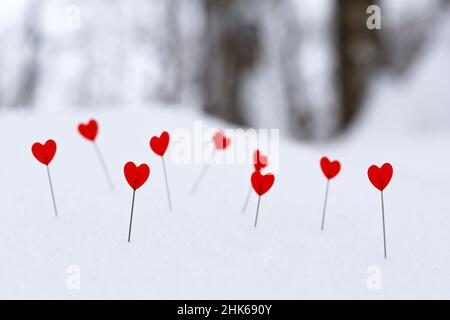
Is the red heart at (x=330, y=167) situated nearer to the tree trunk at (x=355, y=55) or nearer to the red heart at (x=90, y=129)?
the red heart at (x=90, y=129)

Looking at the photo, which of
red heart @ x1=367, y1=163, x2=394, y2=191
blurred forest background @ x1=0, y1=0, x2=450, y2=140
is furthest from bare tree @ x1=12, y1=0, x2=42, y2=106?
red heart @ x1=367, y1=163, x2=394, y2=191

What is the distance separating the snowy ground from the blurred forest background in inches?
115

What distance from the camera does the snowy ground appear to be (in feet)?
3.01

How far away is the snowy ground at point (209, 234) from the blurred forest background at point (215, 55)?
2.91 metres

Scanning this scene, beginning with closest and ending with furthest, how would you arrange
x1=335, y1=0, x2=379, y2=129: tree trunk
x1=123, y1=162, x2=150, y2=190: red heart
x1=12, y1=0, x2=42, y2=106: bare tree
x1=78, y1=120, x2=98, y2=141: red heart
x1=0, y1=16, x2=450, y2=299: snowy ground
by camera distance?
x1=0, y1=16, x2=450, y2=299: snowy ground
x1=123, y1=162, x2=150, y2=190: red heart
x1=78, y1=120, x2=98, y2=141: red heart
x1=335, y1=0, x2=379, y2=129: tree trunk
x1=12, y1=0, x2=42, y2=106: bare tree

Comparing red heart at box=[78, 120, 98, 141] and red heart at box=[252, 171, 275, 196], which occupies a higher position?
red heart at box=[78, 120, 98, 141]

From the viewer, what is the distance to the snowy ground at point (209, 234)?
3.01 ft

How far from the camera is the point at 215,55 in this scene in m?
5.55

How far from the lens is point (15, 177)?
1334 millimetres

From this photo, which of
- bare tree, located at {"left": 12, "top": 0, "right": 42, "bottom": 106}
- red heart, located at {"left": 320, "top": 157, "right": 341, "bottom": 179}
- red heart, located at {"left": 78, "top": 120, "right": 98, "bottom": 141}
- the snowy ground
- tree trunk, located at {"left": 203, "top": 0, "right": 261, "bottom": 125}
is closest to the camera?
the snowy ground

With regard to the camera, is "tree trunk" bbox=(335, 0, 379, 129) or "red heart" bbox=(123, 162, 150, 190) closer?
"red heart" bbox=(123, 162, 150, 190)

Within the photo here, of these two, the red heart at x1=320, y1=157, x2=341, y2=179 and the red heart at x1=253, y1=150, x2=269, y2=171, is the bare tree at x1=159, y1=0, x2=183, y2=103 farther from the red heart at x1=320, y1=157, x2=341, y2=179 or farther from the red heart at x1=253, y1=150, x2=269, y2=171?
the red heart at x1=320, y1=157, x2=341, y2=179

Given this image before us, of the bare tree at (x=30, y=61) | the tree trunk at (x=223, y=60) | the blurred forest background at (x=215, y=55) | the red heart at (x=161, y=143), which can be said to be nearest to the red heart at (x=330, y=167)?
the red heart at (x=161, y=143)

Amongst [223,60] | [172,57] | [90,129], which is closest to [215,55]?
[223,60]
